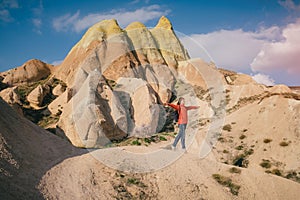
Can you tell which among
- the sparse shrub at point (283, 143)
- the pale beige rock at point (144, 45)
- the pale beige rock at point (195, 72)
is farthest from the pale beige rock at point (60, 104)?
the sparse shrub at point (283, 143)

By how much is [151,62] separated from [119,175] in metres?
44.5

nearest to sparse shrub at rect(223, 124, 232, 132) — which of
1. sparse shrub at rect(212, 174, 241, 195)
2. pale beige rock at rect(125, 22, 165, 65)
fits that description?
sparse shrub at rect(212, 174, 241, 195)

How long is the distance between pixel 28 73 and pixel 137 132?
31533mm

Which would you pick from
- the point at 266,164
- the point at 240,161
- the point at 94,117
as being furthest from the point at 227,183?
the point at 94,117

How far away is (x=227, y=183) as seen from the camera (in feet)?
39.7

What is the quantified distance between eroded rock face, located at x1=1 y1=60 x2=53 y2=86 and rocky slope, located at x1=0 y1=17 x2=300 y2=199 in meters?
0.18

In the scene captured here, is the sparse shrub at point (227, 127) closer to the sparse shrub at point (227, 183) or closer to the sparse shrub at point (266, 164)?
the sparse shrub at point (266, 164)

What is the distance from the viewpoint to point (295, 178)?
52.9ft

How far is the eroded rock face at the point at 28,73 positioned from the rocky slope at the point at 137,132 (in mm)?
184

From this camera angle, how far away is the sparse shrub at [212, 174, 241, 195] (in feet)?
38.5

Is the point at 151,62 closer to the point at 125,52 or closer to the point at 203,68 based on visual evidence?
the point at 125,52

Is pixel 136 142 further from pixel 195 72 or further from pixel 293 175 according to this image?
pixel 195 72

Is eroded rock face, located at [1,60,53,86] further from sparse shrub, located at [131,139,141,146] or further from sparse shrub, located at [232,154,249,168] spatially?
sparse shrub, located at [232,154,249,168]

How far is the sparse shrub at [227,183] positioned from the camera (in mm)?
11744
